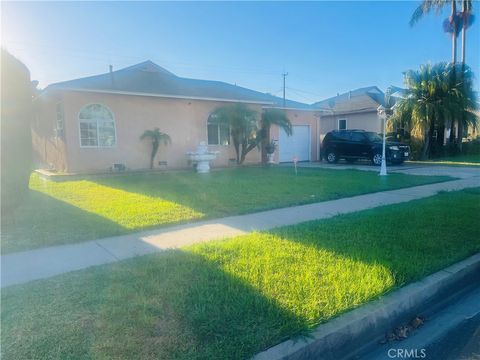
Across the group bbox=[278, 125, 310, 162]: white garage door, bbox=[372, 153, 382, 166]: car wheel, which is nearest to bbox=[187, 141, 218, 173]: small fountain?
bbox=[278, 125, 310, 162]: white garage door

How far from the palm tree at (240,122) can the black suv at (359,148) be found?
573cm

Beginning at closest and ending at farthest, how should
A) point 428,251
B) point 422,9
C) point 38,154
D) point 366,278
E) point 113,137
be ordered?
1. point 366,278
2. point 428,251
3. point 113,137
4. point 38,154
5. point 422,9

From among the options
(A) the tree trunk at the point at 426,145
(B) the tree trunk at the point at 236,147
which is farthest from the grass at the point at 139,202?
(A) the tree trunk at the point at 426,145

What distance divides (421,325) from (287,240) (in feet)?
6.48

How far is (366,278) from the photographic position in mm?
3287

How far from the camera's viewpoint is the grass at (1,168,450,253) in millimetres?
5250

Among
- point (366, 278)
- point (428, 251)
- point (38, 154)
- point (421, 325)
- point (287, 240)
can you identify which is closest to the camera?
point (421, 325)

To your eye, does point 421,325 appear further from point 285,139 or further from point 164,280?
point 285,139

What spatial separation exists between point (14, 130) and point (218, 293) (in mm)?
4965

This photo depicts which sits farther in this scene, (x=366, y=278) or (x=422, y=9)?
(x=422, y=9)

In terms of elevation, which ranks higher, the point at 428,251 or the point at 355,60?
the point at 355,60

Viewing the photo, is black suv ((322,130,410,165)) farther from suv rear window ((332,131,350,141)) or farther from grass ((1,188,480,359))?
grass ((1,188,480,359))

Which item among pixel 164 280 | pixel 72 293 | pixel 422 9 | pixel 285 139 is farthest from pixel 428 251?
pixel 422 9

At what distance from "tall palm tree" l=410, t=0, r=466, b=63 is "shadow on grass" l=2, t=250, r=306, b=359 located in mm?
26034
